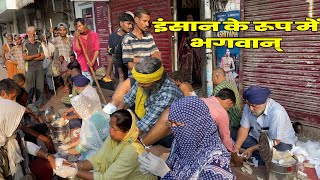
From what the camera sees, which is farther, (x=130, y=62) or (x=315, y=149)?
(x=130, y=62)

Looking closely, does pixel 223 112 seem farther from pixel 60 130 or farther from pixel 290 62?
pixel 60 130

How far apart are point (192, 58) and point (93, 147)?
5413mm


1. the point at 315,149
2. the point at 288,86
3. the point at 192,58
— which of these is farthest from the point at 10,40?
the point at 315,149

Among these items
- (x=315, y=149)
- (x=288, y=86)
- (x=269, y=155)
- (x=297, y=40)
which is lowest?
(x=315, y=149)

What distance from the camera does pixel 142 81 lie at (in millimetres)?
3131

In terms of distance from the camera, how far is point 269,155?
10.3 feet

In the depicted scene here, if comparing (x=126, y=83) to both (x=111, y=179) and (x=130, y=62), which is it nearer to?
(x=130, y=62)

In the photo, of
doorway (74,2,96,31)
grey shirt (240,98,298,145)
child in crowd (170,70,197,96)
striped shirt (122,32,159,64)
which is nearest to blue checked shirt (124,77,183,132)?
grey shirt (240,98,298,145)

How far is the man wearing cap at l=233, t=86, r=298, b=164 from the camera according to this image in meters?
3.59

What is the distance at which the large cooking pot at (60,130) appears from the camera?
4707 mm

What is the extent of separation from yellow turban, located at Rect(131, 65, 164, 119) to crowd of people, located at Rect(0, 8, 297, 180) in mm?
10

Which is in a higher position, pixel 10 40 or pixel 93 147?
pixel 10 40

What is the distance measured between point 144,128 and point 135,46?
1.69 meters

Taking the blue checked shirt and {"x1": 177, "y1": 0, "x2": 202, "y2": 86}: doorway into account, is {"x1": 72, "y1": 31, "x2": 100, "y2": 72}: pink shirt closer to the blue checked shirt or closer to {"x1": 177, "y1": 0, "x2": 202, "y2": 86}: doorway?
{"x1": 177, "y1": 0, "x2": 202, "y2": 86}: doorway
